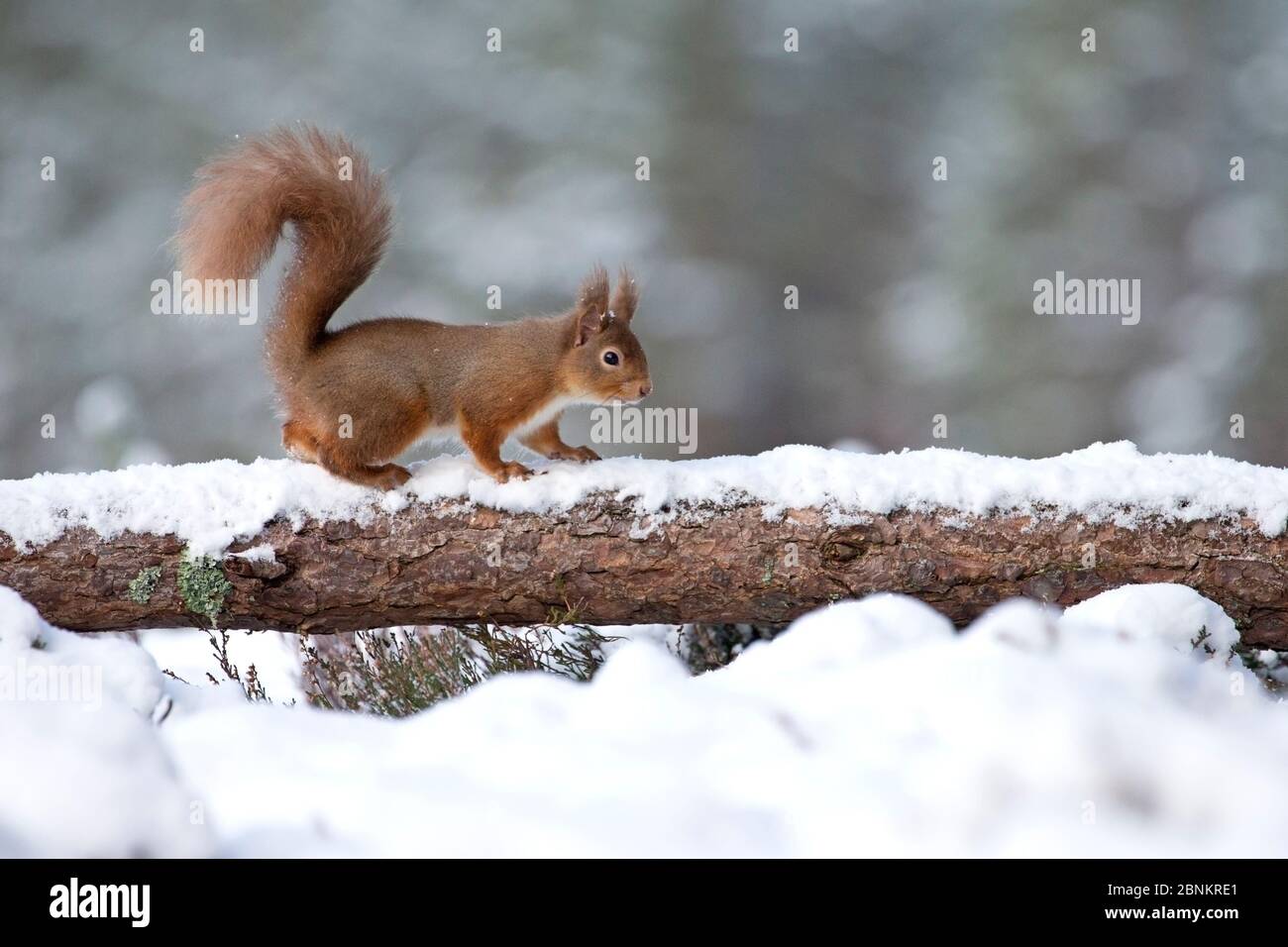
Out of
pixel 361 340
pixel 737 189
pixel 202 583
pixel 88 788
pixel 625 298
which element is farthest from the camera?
pixel 737 189

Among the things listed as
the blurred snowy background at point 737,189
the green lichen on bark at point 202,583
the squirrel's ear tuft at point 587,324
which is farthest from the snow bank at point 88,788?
the blurred snowy background at point 737,189

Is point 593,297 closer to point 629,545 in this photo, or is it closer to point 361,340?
point 361,340

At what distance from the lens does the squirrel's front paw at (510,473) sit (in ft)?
9.82

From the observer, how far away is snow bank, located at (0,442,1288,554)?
2881 millimetres

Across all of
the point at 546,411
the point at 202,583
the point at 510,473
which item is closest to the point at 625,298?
the point at 546,411

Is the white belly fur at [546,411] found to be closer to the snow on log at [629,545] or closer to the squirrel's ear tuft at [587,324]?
the squirrel's ear tuft at [587,324]

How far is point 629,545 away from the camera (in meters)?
2.91

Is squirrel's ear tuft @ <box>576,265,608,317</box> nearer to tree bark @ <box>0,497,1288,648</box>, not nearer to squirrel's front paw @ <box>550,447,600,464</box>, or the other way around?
squirrel's front paw @ <box>550,447,600,464</box>

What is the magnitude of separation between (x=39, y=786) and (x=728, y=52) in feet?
26.4

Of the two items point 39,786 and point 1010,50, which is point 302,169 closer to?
point 39,786

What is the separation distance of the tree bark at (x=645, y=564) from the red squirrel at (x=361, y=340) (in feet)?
0.90

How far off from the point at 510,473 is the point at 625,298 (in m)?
0.71

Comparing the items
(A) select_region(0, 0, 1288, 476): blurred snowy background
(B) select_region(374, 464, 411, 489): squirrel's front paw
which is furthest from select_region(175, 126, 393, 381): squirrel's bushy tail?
(A) select_region(0, 0, 1288, 476): blurred snowy background

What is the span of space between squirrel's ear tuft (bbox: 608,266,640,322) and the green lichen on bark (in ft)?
4.15
